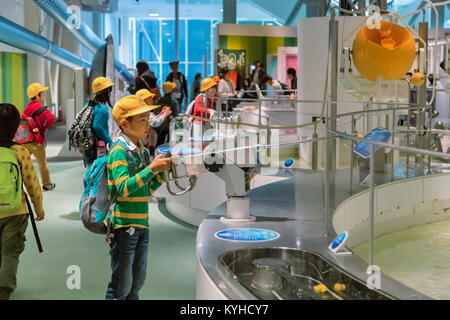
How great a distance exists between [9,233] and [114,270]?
42.5 inches

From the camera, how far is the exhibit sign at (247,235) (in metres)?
3.27

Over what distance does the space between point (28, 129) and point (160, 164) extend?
4.67 m

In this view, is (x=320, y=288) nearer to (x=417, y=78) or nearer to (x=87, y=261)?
(x=87, y=261)

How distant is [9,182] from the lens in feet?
12.4

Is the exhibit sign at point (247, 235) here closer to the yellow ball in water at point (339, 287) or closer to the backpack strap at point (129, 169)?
the backpack strap at point (129, 169)

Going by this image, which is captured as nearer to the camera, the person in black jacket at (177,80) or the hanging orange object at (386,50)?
the hanging orange object at (386,50)

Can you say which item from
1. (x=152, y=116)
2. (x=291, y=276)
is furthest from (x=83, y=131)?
(x=291, y=276)

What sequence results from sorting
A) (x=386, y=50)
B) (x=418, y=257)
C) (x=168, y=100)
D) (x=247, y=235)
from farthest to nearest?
(x=168, y=100) < (x=418, y=257) < (x=386, y=50) < (x=247, y=235)

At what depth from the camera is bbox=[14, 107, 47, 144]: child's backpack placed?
726 centimetres

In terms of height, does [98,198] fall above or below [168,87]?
below

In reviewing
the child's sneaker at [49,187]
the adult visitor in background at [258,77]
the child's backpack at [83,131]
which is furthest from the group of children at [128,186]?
the adult visitor in background at [258,77]

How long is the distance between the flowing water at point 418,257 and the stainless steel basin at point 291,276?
1239 mm

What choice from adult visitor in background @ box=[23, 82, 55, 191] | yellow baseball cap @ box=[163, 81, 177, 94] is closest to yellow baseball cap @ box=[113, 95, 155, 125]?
adult visitor in background @ box=[23, 82, 55, 191]

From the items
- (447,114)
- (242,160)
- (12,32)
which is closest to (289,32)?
(447,114)
